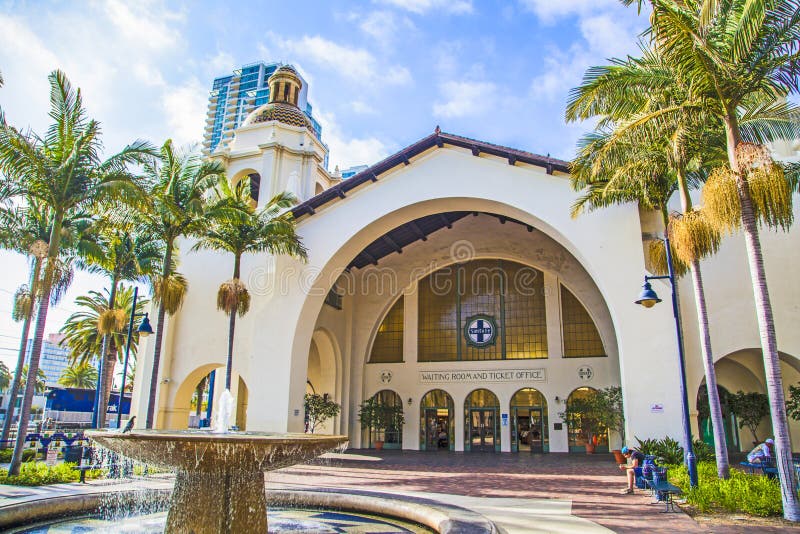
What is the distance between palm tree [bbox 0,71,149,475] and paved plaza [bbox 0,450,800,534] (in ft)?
15.7

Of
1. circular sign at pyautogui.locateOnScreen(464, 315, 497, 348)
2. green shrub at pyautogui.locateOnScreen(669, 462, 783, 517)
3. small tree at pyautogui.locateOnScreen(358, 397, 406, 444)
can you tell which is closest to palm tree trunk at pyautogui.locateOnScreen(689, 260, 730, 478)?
green shrub at pyautogui.locateOnScreen(669, 462, 783, 517)

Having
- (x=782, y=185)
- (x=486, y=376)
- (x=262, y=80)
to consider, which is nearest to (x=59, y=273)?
(x=782, y=185)

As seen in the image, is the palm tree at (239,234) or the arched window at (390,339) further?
the arched window at (390,339)

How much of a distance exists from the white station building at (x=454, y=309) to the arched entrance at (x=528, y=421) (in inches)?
2.6

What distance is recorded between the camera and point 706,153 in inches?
538

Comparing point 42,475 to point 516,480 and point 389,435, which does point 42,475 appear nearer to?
point 516,480

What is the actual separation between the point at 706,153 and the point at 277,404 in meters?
15.5

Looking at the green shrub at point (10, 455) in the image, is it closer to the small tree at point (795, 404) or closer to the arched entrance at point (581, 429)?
the arched entrance at point (581, 429)

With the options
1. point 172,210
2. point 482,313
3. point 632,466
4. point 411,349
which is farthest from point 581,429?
point 172,210

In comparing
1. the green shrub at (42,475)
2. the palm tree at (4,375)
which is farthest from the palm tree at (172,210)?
the palm tree at (4,375)

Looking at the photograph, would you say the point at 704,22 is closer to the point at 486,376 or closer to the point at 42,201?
the point at 42,201

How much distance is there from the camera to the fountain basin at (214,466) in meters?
5.99

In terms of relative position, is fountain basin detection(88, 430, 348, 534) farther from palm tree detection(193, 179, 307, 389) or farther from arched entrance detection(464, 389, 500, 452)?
arched entrance detection(464, 389, 500, 452)

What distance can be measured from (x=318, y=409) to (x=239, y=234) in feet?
29.4
